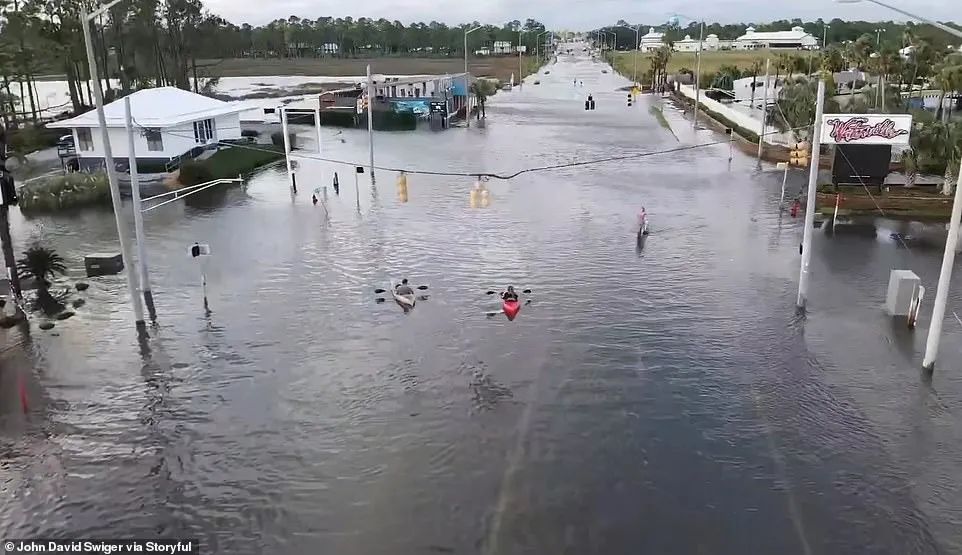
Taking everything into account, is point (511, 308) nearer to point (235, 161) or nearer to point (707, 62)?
point (235, 161)

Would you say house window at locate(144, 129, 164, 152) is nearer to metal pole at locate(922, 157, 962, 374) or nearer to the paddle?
the paddle

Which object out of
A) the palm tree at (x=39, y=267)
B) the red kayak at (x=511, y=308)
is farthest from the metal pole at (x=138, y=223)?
the red kayak at (x=511, y=308)

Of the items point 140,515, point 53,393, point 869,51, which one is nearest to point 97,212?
point 53,393

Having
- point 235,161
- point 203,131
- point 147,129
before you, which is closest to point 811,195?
point 235,161

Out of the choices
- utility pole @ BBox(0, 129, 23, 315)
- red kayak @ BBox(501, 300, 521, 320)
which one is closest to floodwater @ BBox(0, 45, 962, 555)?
red kayak @ BBox(501, 300, 521, 320)

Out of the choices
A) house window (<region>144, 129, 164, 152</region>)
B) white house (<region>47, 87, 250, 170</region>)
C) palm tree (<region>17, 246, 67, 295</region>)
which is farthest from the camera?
house window (<region>144, 129, 164, 152</region>)

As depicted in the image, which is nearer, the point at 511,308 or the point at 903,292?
the point at 511,308
